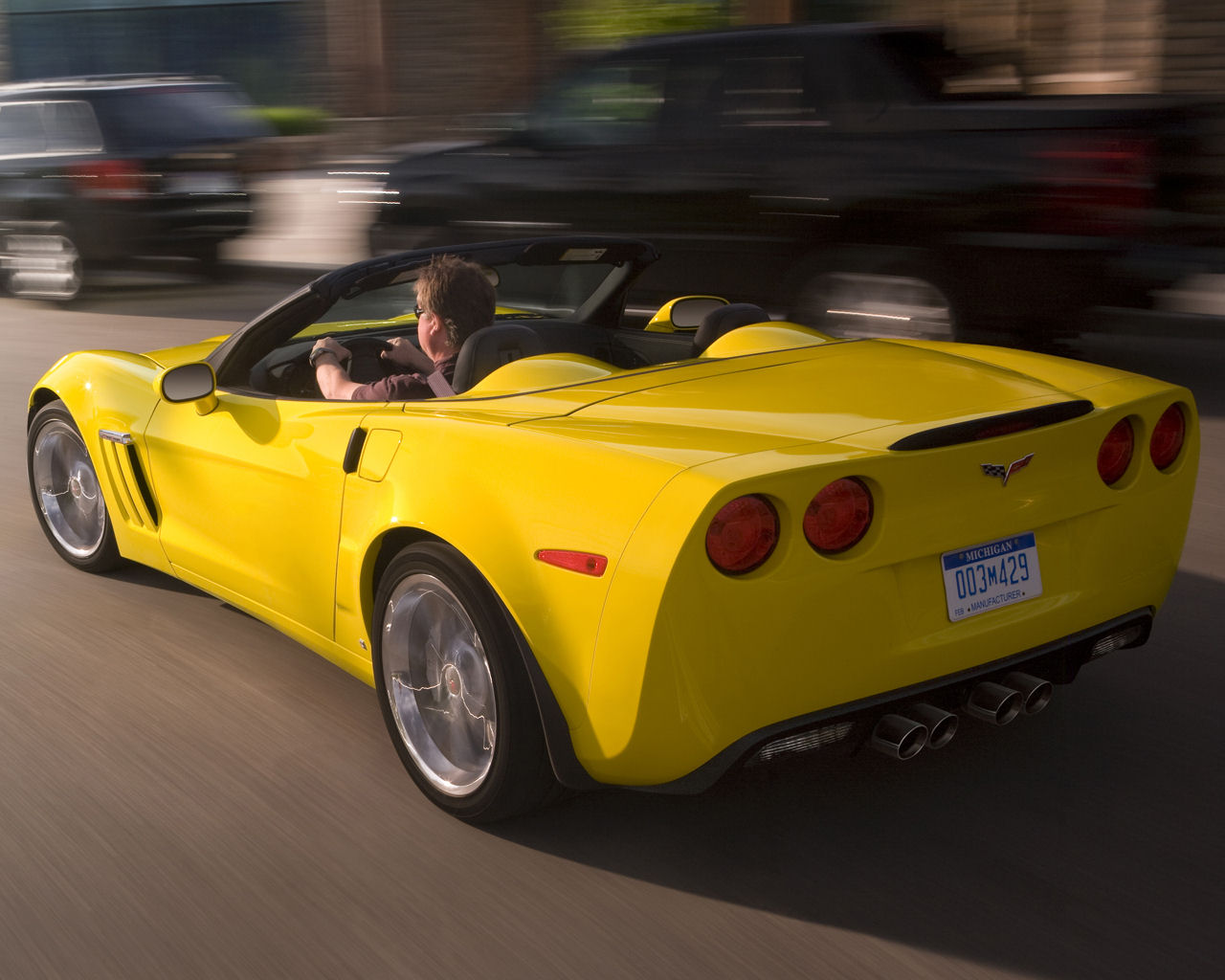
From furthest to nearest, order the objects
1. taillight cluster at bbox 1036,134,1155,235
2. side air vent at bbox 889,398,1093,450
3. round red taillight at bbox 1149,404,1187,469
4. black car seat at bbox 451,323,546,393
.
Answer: taillight cluster at bbox 1036,134,1155,235
black car seat at bbox 451,323,546,393
round red taillight at bbox 1149,404,1187,469
side air vent at bbox 889,398,1093,450

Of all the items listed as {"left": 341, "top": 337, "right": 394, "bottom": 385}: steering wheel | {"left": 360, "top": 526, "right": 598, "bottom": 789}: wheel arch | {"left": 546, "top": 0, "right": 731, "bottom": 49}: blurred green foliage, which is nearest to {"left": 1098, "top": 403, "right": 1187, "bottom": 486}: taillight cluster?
{"left": 360, "top": 526, "right": 598, "bottom": 789}: wheel arch

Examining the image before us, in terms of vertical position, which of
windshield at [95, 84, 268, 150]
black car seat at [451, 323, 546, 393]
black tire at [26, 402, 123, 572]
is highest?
windshield at [95, 84, 268, 150]

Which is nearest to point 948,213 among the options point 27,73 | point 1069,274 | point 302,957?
point 1069,274

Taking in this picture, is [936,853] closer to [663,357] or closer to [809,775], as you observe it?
[809,775]

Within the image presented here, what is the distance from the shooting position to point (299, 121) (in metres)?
26.4

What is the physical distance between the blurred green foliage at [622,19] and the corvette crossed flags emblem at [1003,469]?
14991 millimetres

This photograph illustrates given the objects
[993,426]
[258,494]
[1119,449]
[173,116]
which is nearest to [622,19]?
[173,116]

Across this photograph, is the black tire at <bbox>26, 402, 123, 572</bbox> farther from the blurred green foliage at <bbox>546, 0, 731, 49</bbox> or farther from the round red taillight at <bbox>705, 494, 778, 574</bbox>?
the blurred green foliage at <bbox>546, 0, 731, 49</bbox>

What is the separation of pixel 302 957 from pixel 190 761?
102cm

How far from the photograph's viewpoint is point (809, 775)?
11.4 ft

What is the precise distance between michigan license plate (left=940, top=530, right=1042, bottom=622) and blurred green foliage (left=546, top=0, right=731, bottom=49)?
1499 cm

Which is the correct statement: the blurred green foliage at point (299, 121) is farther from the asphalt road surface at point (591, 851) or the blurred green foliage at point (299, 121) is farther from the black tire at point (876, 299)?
the asphalt road surface at point (591, 851)

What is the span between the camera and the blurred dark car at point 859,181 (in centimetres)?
711

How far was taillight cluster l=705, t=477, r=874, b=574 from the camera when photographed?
2.80 m
